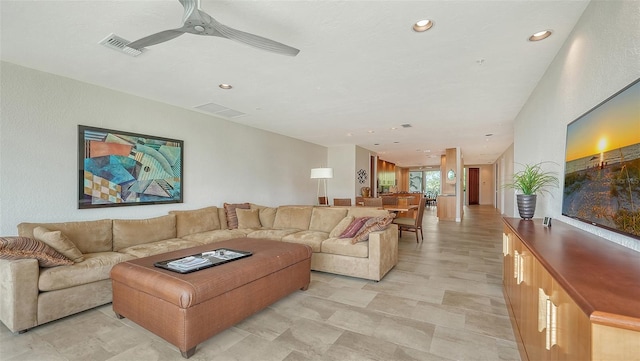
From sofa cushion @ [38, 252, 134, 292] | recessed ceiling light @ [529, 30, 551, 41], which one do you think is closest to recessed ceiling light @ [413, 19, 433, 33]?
recessed ceiling light @ [529, 30, 551, 41]

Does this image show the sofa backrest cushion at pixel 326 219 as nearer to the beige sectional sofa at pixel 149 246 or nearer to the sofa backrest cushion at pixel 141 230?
the beige sectional sofa at pixel 149 246

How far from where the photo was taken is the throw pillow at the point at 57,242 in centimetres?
270

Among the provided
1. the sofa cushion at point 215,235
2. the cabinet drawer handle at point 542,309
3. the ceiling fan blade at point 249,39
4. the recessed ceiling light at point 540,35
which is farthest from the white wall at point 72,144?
the recessed ceiling light at point 540,35

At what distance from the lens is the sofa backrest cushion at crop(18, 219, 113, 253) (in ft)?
9.88

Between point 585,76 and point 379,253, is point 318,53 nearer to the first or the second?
point 585,76

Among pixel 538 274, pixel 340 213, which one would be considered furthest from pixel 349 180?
pixel 538 274

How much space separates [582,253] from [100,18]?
3712mm

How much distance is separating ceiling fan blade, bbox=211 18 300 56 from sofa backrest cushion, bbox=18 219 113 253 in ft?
9.86

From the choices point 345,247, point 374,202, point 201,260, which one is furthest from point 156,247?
point 374,202

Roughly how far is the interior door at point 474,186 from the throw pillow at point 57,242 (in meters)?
17.7

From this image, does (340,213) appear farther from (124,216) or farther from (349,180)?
(349,180)

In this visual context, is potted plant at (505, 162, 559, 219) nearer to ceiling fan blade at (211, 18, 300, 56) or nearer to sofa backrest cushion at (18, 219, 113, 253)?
ceiling fan blade at (211, 18, 300, 56)

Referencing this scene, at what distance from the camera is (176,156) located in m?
4.56

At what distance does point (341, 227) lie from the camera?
427 cm
